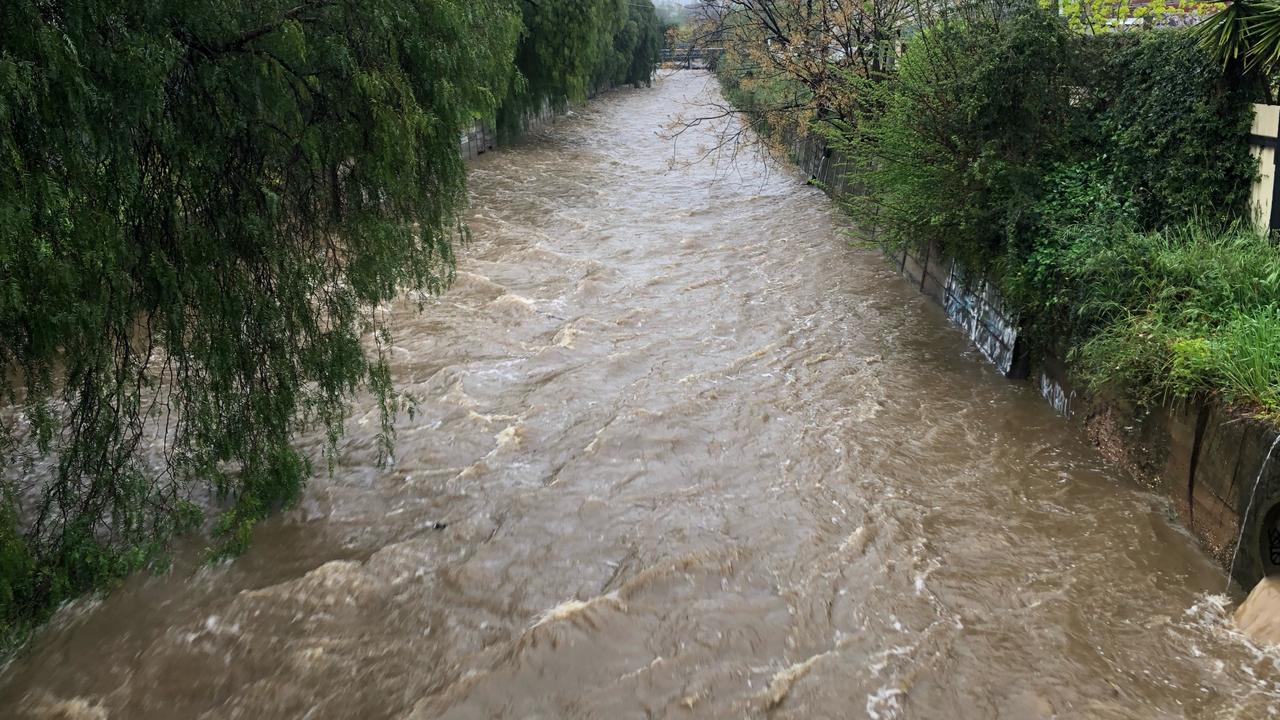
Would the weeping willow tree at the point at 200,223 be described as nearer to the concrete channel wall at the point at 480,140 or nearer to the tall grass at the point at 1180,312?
the tall grass at the point at 1180,312

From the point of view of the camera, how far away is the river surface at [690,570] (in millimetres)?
4512

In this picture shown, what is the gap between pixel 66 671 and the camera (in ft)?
14.9

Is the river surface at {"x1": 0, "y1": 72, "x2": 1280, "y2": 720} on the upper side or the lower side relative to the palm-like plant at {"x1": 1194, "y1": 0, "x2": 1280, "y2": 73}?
lower

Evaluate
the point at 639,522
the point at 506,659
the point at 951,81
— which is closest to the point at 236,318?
the point at 506,659

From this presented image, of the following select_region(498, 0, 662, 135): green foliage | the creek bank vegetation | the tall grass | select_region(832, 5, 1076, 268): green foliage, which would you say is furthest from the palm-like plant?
select_region(498, 0, 662, 135): green foliage

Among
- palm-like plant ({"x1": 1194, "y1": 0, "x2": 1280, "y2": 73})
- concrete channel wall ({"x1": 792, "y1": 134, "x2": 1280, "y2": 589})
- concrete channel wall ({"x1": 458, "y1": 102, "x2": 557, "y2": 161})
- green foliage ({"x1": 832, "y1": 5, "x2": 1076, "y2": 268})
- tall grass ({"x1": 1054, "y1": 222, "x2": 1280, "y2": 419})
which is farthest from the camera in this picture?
concrete channel wall ({"x1": 458, "y1": 102, "x2": 557, "y2": 161})

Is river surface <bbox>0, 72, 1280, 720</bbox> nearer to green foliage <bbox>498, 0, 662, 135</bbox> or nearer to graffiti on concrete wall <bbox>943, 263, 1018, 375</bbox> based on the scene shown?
graffiti on concrete wall <bbox>943, 263, 1018, 375</bbox>

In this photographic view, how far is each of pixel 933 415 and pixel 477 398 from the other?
417 centimetres

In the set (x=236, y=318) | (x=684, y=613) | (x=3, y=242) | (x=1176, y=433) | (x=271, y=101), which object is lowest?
(x=684, y=613)

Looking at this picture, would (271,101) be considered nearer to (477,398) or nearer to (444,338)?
(477,398)

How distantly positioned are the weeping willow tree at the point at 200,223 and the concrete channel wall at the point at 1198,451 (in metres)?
5.00

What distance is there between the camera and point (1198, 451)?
220 inches

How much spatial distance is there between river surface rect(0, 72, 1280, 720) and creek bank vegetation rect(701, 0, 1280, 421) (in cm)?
105

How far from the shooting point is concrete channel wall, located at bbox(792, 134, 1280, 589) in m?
4.93
